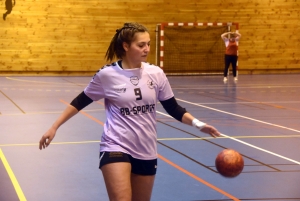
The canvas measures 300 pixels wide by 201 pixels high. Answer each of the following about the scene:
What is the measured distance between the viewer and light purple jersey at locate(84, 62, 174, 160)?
383 centimetres

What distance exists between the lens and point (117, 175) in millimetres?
3627

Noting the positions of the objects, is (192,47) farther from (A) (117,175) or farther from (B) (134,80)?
(A) (117,175)

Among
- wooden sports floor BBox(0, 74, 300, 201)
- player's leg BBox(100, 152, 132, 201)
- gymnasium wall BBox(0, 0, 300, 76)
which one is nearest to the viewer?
player's leg BBox(100, 152, 132, 201)

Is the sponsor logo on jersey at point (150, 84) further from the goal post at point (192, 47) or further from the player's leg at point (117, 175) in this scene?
the goal post at point (192, 47)

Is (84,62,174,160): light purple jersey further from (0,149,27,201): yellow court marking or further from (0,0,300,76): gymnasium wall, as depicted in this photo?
(0,0,300,76): gymnasium wall

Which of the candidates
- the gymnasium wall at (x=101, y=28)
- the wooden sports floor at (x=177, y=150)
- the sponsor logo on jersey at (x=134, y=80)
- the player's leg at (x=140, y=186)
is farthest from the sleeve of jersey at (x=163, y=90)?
the gymnasium wall at (x=101, y=28)

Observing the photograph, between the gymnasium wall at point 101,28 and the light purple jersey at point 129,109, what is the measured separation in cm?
1852

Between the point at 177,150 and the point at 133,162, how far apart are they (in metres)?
4.32

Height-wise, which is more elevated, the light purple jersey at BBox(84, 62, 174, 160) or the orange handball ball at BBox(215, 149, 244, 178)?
the light purple jersey at BBox(84, 62, 174, 160)

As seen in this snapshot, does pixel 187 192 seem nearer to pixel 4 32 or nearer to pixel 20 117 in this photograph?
pixel 20 117

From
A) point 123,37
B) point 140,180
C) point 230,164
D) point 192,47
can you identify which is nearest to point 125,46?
point 123,37

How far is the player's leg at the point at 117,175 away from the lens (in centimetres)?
358

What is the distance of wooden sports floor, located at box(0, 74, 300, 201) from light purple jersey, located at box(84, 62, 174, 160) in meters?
1.91

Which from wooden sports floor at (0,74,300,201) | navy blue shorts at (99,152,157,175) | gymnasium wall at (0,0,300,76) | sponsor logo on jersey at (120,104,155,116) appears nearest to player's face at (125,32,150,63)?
sponsor logo on jersey at (120,104,155,116)
